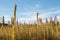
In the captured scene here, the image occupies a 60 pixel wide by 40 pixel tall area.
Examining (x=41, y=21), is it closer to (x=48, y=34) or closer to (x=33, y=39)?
(x=48, y=34)

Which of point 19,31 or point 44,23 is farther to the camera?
point 44,23

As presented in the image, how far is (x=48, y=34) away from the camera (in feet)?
21.1

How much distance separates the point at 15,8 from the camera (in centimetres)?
352

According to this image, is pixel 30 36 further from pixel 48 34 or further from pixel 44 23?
pixel 44 23

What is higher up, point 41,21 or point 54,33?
point 41,21

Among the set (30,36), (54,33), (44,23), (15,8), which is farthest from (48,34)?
(15,8)

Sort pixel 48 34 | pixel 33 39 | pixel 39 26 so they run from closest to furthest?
pixel 33 39 → pixel 48 34 → pixel 39 26

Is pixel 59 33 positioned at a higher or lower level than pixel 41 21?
lower

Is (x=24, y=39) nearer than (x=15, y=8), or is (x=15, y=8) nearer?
(x=15, y=8)

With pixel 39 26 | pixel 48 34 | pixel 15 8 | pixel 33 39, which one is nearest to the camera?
pixel 15 8

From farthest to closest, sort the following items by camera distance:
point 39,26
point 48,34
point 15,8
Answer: point 39,26 < point 48,34 < point 15,8

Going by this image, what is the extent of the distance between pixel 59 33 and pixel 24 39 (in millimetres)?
1351

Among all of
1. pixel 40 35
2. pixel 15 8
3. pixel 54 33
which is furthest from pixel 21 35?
pixel 15 8

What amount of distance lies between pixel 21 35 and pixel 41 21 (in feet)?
5.58
